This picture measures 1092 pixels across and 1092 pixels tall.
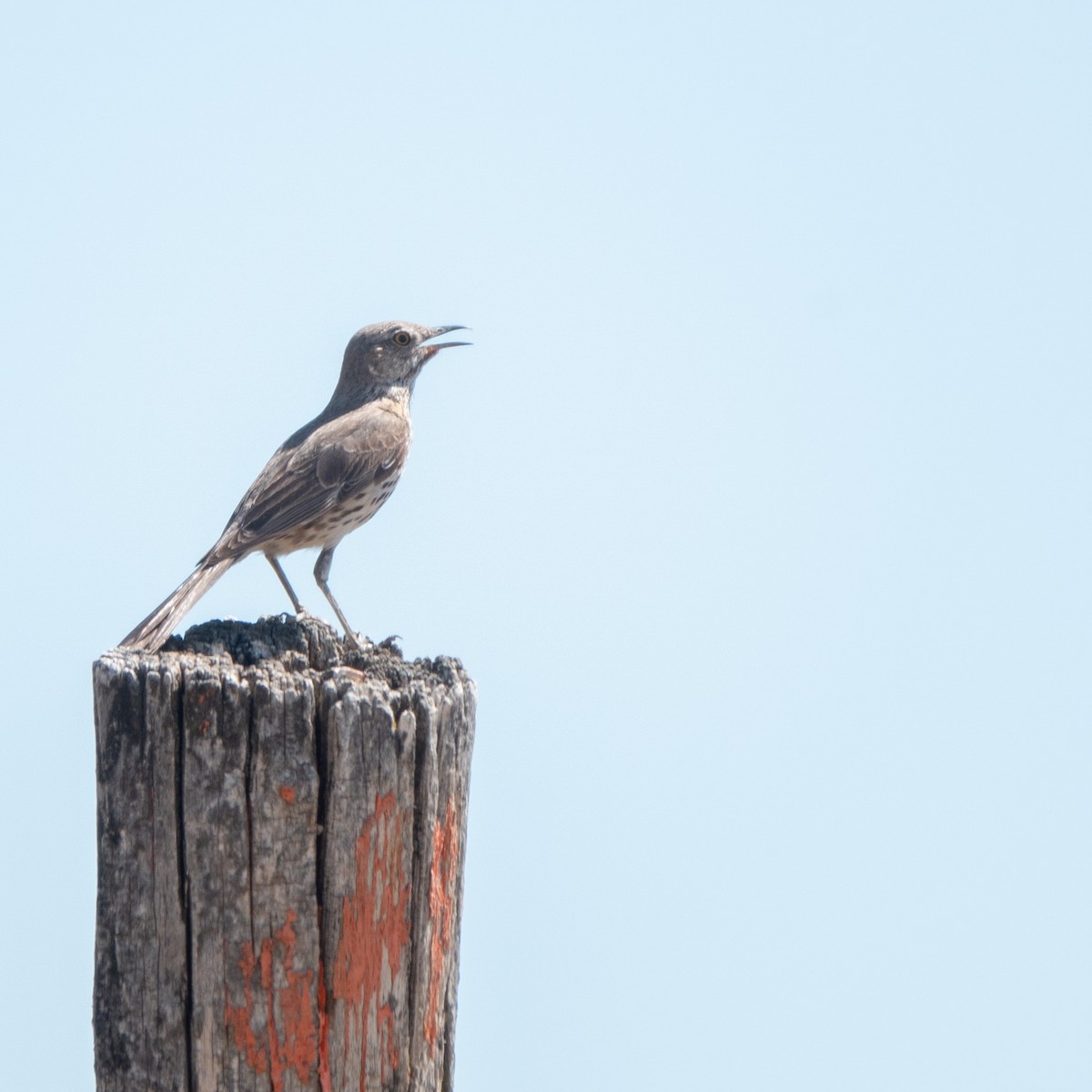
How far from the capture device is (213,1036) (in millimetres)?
3992

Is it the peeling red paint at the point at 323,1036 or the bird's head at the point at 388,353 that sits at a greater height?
the bird's head at the point at 388,353

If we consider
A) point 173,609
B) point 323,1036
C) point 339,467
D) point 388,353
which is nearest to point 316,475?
point 339,467

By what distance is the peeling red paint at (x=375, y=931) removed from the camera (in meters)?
4.04

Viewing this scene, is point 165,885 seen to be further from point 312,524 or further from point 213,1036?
point 312,524

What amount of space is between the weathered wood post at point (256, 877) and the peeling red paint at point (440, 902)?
90 mm

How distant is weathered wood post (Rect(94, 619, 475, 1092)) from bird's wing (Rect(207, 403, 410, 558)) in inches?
146

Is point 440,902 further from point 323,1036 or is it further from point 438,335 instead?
point 438,335

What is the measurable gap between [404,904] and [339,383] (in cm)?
612

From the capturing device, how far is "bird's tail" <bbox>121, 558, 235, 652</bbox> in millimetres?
5281

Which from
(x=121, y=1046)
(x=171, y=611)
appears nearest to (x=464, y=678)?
(x=121, y=1046)

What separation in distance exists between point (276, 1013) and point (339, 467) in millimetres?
4792

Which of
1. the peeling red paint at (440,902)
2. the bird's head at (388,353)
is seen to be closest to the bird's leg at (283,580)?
the bird's head at (388,353)

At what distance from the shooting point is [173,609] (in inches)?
249

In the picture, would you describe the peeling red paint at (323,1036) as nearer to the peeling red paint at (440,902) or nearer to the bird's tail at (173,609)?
the peeling red paint at (440,902)
